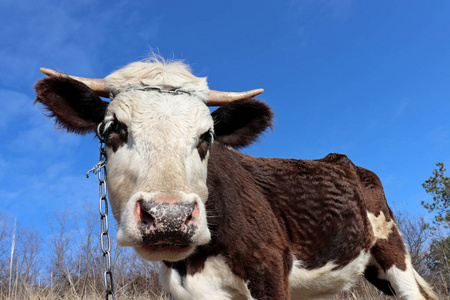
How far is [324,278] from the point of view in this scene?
525cm

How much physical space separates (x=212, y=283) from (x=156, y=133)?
1.67 metres

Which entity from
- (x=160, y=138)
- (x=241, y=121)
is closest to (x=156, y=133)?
(x=160, y=138)

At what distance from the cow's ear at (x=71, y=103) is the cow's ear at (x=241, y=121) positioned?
122 cm

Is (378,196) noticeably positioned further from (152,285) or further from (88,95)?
(152,285)

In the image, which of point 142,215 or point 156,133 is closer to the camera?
point 142,215

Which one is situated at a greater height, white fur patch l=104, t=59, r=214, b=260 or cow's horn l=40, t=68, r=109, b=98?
cow's horn l=40, t=68, r=109, b=98

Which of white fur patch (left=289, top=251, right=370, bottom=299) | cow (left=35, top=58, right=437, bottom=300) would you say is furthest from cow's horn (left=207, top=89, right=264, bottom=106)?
white fur patch (left=289, top=251, right=370, bottom=299)

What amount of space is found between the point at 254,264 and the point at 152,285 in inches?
490

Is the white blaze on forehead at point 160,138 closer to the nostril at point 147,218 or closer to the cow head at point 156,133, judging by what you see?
the cow head at point 156,133

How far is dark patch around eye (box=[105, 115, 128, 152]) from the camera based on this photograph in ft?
11.5

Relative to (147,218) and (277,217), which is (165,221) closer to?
(147,218)

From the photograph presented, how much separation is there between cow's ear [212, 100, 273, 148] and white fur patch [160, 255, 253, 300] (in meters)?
1.31

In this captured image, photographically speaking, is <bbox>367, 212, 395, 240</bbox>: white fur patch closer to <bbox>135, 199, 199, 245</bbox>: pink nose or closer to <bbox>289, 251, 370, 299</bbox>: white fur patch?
<bbox>289, 251, 370, 299</bbox>: white fur patch

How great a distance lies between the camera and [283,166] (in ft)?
18.0
